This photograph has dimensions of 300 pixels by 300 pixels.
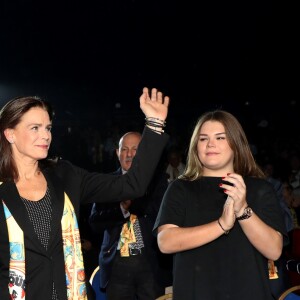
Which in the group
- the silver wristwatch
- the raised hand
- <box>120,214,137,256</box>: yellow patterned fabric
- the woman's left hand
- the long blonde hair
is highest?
the raised hand

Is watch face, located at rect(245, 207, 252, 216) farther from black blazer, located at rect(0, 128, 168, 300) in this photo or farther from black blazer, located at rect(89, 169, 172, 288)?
black blazer, located at rect(89, 169, 172, 288)

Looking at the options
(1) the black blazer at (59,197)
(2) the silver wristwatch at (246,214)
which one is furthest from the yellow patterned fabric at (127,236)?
(2) the silver wristwatch at (246,214)

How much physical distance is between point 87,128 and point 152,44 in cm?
306

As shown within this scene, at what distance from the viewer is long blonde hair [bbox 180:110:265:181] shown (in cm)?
281

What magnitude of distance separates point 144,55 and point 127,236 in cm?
1028

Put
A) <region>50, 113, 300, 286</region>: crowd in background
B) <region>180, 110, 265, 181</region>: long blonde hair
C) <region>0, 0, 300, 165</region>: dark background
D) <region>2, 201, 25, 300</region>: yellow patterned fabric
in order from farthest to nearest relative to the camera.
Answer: <region>0, 0, 300, 165</region>: dark background < <region>50, 113, 300, 286</region>: crowd in background < <region>180, 110, 265, 181</region>: long blonde hair < <region>2, 201, 25, 300</region>: yellow patterned fabric

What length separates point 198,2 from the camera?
1081 cm

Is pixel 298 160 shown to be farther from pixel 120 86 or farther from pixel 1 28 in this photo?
pixel 120 86

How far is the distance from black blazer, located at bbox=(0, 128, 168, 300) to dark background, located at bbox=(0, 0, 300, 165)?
766cm

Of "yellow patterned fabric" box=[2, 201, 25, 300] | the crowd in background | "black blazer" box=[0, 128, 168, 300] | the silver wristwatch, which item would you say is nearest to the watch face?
the silver wristwatch

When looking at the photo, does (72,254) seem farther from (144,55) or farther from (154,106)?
(144,55)

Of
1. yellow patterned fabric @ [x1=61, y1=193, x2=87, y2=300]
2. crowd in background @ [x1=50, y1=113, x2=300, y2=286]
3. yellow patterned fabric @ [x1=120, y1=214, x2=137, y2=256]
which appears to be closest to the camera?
yellow patterned fabric @ [x1=61, y1=193, x2=87, y2=300]

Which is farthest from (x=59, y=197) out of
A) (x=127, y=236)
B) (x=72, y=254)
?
(x=127, y=236)

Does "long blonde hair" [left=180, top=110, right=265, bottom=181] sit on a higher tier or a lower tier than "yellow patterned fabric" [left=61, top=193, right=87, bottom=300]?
higher
